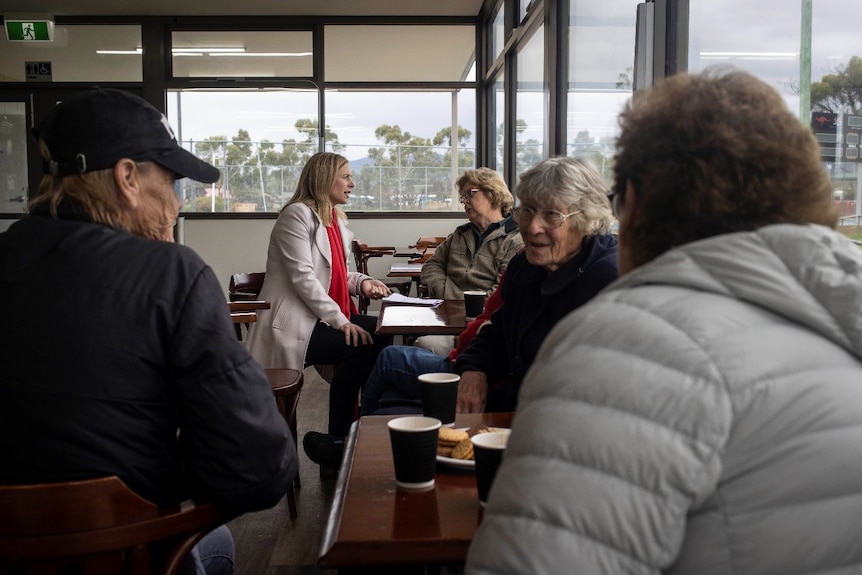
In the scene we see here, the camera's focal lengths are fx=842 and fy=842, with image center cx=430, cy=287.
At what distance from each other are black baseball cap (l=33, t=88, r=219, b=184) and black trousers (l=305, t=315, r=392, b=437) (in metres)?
2.39

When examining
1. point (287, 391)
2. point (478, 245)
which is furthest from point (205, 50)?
point (287, 391)

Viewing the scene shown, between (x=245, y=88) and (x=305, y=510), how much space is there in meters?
6.51

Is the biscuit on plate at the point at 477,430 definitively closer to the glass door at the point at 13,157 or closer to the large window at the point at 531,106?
the large window at the point at 531,106

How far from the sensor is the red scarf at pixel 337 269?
404 cm

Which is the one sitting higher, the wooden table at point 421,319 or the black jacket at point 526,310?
the black jacket at point 526,310

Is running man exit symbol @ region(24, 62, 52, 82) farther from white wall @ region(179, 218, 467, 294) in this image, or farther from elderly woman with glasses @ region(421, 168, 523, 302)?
elderly woman with glasses @ region(421, 168, 523, 302)

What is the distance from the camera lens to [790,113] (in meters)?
0.87

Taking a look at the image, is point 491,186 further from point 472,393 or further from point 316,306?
point 472,393

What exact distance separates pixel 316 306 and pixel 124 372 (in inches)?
97.7

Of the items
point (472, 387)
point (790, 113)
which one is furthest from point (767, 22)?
point (790, 113)

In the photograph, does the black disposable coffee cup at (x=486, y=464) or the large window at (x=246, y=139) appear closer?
the black disposable coffee cup at (x=486, y=464)

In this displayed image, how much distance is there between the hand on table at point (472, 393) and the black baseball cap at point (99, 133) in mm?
1103

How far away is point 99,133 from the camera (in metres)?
1.47

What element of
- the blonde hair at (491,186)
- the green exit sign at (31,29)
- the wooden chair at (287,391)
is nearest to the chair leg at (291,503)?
the wooden chair at (287,391)
